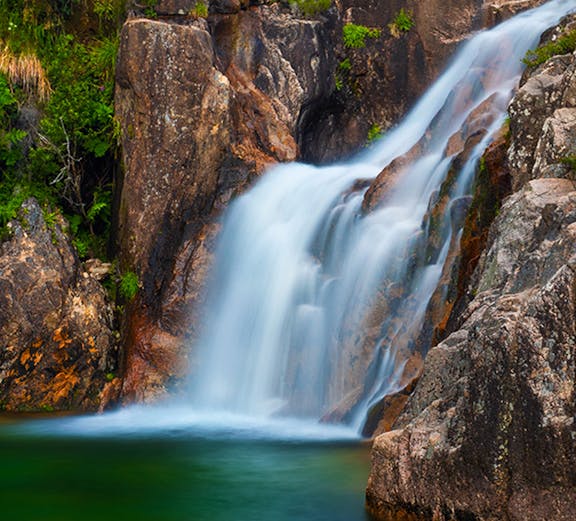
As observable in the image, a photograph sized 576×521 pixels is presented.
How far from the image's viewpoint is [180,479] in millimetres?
7148

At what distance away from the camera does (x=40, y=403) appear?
11477 millimetres

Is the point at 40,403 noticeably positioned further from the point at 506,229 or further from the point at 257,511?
the point at 506,229

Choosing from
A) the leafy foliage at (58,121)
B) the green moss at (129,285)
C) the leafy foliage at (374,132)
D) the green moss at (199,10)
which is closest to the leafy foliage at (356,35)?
the leafy foliage at (374,132)

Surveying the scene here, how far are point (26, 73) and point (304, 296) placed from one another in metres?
6.53

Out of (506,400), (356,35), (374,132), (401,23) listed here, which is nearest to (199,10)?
(356,35)

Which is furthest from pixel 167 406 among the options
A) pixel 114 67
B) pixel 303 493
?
pixel 114 67

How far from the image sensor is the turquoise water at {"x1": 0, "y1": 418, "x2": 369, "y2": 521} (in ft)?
20.2

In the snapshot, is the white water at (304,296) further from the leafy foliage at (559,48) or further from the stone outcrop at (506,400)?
the stone outcrop at (506,400)

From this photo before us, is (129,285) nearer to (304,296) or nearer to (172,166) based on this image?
(172,166)

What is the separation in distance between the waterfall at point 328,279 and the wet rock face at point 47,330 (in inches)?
63.1

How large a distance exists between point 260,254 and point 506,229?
6.30 metres

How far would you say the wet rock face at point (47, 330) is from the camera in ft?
37.7

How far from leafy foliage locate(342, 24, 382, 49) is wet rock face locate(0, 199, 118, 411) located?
7768 mm

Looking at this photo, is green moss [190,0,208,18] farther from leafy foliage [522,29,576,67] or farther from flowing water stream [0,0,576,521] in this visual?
leafy foliage [522,29,576,67]
